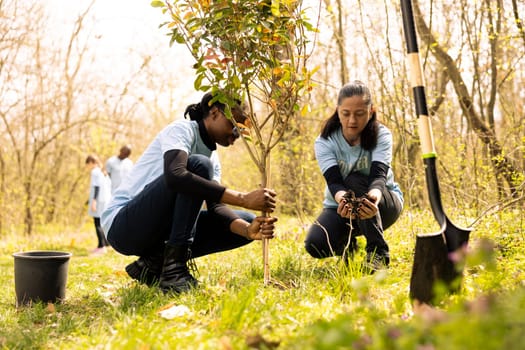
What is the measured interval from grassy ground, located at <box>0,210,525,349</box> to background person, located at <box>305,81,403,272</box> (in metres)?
0.21

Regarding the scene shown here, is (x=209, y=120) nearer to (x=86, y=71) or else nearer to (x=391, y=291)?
(x=391, y=291)

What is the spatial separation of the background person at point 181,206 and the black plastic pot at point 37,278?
14.8 inches

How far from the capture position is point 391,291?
2.65 m

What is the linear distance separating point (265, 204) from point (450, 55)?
429 centimetres

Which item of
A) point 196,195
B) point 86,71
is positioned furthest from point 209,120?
point 86,71

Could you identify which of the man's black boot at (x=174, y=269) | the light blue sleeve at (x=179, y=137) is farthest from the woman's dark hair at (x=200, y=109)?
the man's black boot at (x=174, y=269)

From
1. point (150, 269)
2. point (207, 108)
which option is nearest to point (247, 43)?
point (207, 108)

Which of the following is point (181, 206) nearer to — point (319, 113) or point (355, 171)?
point (355, 171)

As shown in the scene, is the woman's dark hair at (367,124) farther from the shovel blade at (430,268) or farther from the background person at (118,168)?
the background person at (118,168)

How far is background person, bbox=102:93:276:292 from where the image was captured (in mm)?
2865

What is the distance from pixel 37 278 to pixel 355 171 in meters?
2.16

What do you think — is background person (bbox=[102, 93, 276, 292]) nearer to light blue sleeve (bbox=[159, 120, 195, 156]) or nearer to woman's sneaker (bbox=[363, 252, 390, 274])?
light blue sleeve (bbox=[159, 120, 195, 156])

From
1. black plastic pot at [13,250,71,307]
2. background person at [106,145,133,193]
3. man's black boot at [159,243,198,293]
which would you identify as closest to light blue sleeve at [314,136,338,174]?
man's black boot at [159,243,198,293]

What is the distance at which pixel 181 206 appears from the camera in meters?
2.98
